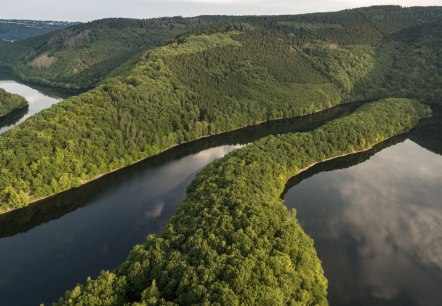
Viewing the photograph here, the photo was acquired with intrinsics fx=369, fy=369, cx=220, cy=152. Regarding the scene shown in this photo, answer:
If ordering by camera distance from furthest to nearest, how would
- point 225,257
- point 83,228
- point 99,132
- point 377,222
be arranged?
point 99,132
point 377,222
point 83,228
point 225,257

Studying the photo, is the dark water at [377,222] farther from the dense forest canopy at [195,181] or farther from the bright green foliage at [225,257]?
the bright green foliage at [225,257]

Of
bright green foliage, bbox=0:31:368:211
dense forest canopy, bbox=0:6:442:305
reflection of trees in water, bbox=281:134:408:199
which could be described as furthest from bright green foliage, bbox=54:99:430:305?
bright green foliage, bbox=0:31:368:211

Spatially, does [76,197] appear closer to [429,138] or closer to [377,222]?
[377,222]

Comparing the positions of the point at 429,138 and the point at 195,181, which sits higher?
the point at 195,181

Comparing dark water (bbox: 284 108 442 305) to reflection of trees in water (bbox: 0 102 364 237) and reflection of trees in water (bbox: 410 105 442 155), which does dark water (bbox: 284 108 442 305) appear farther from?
reflection of trees in water (bbox: 0 102 364 237)

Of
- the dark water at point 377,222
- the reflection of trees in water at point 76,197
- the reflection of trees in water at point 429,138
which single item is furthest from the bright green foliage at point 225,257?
the reflection of trees in water at point 429,138

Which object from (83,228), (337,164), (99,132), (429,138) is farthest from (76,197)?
(429,138)
